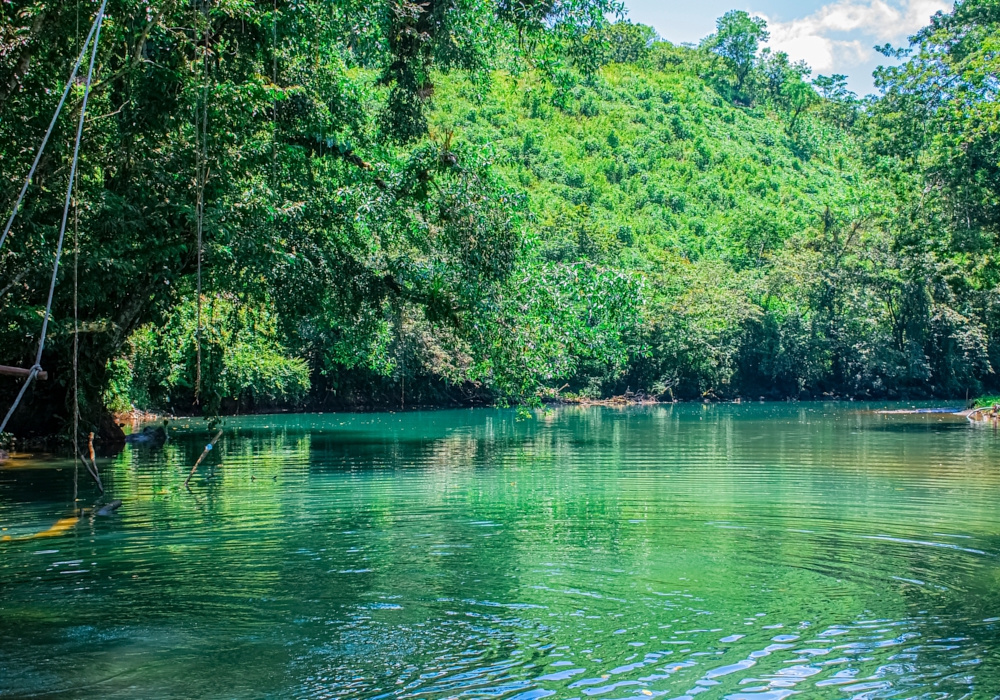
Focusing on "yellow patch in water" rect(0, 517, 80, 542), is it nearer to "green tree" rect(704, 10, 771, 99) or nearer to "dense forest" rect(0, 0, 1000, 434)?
"dense forest" rect(0, 0, 1000, 434)

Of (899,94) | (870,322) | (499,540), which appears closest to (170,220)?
(499,540)

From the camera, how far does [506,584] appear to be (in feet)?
35.9

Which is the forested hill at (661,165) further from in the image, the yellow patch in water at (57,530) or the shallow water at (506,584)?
the yellow patch in water at (57,530)

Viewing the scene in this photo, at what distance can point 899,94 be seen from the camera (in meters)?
39.1

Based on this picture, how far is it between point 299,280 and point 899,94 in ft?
90.2

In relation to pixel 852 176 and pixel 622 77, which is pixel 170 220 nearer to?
pixel 852 176

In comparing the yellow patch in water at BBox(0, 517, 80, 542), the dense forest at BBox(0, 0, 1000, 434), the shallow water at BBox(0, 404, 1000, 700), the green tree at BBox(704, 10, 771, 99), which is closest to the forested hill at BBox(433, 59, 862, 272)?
the green tree at BBox(704, 10, 771, 99)

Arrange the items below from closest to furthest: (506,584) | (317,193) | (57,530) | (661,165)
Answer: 1. (506,584)
2. (57,530)
3. (317,193)
4. (661,165)

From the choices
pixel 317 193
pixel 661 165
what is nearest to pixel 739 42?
pixel 661 165

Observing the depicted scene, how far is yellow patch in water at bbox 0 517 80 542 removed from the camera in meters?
14.0

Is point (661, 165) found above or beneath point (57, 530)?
above

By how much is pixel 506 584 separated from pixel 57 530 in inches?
298

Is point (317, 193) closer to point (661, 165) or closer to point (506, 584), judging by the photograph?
point (506, 584)

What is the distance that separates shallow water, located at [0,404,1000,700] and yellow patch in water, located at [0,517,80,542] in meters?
0.17
